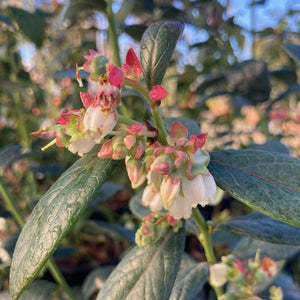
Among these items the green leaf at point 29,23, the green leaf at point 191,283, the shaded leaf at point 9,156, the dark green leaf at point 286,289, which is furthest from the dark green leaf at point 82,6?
the dark green leaf at point 286,289

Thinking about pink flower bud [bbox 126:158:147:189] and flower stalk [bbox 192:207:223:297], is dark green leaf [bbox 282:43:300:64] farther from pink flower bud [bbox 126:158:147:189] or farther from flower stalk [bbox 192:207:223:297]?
pink flower bud [bbox 126:158:147:189]

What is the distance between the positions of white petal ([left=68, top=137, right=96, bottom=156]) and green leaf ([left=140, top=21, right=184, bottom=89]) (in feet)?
0.40

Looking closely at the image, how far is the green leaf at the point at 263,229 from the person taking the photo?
53 cm

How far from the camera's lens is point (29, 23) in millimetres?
1033

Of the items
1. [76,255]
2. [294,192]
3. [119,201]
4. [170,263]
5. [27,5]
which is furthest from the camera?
[27,5]

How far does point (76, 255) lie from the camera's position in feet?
4.54

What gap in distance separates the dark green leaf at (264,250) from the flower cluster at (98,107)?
527 mm

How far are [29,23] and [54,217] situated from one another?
888mm

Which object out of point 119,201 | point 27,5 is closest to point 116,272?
point 119,201

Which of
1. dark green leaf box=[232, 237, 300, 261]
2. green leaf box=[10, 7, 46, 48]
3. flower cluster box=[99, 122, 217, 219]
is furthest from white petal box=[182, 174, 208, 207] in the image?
green leaf box=[10, 7, 46, 48]

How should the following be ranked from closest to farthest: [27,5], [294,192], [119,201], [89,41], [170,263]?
[294,192]
[170,263]
[89,41]
[119,201]
[27,5]

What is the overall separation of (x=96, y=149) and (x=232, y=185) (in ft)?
0.65

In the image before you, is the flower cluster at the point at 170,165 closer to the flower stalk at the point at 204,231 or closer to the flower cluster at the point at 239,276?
the flower stalk at the point at 204,231

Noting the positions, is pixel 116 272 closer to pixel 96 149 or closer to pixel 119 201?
pixel 96 149
